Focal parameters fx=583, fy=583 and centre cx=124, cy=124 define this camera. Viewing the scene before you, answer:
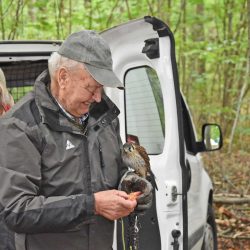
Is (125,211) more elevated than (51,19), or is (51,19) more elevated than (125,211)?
(51,19)

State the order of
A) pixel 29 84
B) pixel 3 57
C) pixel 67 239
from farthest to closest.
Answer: pixel 29 84, pixel 3 57, pixel 67 239

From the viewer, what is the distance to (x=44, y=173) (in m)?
2.78

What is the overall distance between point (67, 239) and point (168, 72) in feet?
4.97

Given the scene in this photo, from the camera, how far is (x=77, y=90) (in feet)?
9.19

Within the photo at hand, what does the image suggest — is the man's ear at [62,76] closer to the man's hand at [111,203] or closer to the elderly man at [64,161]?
the elderly man at [64,161]

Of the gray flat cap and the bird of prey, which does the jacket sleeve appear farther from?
the bird of prey

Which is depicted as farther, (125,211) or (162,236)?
(162,236)

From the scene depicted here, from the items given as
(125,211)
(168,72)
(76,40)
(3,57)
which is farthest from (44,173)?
(3,57)

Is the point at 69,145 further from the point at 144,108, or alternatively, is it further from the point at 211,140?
the point at 211,140

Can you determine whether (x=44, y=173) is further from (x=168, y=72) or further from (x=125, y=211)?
(x=168, y=72)

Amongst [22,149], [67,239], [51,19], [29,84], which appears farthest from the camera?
[51,19]

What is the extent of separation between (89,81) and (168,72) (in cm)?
123

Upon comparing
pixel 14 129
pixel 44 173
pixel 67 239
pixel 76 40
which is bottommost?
pixel 67 239

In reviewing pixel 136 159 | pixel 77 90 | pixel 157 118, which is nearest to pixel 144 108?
pixel 157 118
